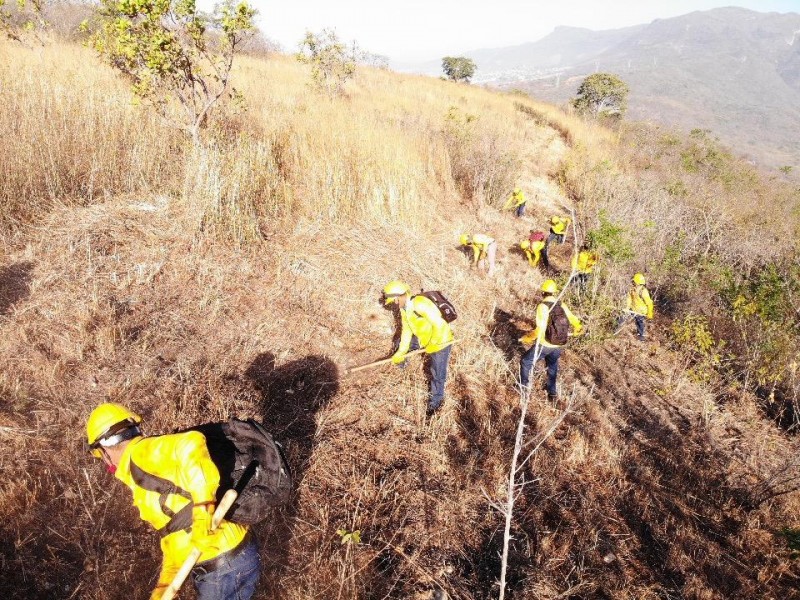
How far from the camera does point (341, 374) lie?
4.08 meters

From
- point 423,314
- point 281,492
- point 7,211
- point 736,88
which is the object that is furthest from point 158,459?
point 736,88

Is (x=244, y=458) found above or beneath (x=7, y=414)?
above

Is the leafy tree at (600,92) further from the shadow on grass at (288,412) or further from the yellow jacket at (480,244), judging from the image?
the shadow on grass at (288,412)

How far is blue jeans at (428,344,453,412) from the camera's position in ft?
12.8

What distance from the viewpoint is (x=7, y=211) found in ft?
13.1

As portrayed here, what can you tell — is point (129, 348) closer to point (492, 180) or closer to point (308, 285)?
point (308, 285)

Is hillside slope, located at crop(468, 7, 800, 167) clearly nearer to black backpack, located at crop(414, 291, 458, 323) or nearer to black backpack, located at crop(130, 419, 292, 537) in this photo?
black backpack, located at crop(414, 291, 458, 323)

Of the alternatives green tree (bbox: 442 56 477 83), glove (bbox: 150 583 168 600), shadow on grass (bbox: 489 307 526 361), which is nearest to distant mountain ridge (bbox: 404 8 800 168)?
green tree (bbox: 442 56 477 83)

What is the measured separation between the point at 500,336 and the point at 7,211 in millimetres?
5481

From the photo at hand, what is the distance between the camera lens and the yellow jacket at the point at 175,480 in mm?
1628

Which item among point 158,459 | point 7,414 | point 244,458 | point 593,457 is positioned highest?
point 158,459

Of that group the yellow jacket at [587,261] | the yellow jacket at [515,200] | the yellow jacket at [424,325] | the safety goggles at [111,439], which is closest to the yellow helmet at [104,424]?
the safety goggles at [111,439]

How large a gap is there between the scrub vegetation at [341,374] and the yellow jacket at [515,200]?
190 cm

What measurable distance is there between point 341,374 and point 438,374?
0.97 m
